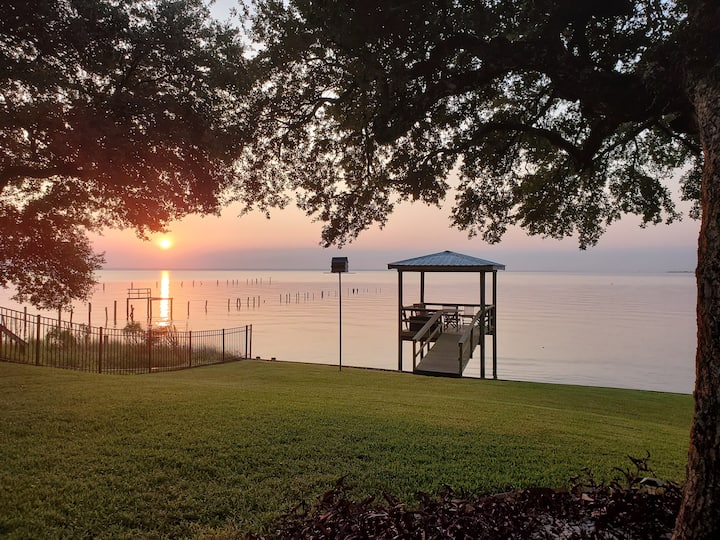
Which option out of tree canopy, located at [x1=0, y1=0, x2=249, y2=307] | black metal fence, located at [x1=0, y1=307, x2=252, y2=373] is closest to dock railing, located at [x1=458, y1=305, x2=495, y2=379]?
black metal fence, located at [x1=0, y1=307, x2=252, y2=373]

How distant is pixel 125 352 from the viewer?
56.4 ft

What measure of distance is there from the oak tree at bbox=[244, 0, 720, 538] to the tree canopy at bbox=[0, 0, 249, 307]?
50.4 inches

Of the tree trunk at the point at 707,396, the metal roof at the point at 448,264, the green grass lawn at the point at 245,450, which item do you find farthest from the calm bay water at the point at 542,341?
the tree trunk at the point at 707,396

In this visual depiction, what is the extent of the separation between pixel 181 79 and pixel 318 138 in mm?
3538

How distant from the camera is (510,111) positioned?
8250 mm

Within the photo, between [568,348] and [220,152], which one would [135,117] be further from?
[568,348]

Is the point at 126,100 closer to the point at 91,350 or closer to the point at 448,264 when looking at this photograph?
the point at 91,350

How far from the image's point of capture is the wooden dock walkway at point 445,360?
51.5 feet

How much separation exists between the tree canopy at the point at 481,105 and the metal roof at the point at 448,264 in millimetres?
9132

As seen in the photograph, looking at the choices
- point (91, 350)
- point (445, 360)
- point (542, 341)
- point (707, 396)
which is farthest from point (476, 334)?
point (707, 396)

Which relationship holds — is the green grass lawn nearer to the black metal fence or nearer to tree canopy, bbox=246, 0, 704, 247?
tree canopy, bbox=246, 0, 704, 247

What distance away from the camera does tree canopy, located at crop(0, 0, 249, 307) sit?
305 inches

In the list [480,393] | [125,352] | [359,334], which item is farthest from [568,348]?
[125,352]

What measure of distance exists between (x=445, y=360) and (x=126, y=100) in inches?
513
